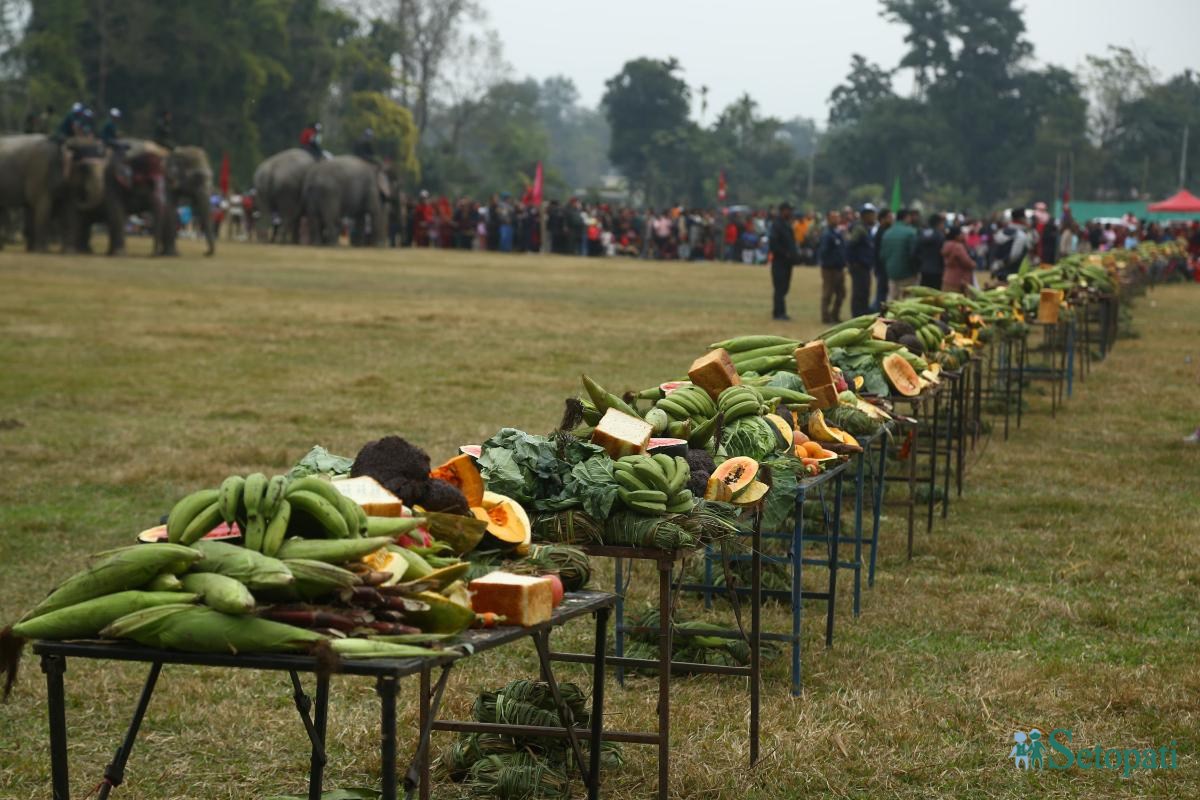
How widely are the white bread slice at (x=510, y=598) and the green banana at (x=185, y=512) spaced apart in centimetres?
67

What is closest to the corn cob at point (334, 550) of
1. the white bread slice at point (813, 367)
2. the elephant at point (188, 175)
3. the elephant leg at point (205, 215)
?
the white bread slice at point (813, 367)

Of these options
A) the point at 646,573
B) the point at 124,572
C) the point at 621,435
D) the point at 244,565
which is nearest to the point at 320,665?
the point at 244,565

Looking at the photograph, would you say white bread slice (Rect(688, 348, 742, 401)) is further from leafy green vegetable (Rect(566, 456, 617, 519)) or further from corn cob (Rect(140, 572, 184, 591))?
corn cob (Rect(140, 572, 184, 591))

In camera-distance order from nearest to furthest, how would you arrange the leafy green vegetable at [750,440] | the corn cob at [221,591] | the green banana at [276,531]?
the corn cob at [221,591] < the green banana at [276,531] < the leafy green vegetable at [750,440]

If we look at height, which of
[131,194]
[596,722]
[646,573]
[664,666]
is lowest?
[646,573]

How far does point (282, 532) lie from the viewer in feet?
12.3

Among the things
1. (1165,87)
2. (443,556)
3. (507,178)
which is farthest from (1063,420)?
(1165,87)

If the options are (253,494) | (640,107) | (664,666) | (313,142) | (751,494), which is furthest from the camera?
(640,107)

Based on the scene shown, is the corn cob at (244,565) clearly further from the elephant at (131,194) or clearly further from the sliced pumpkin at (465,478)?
the elephant at (131,194)

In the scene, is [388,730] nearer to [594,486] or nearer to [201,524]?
[201,524]

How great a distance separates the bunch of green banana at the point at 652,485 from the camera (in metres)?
Result: 4.98

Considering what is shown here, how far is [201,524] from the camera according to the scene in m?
3.84

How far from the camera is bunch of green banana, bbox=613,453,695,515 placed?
498 centimetres

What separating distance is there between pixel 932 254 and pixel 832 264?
2697mm
